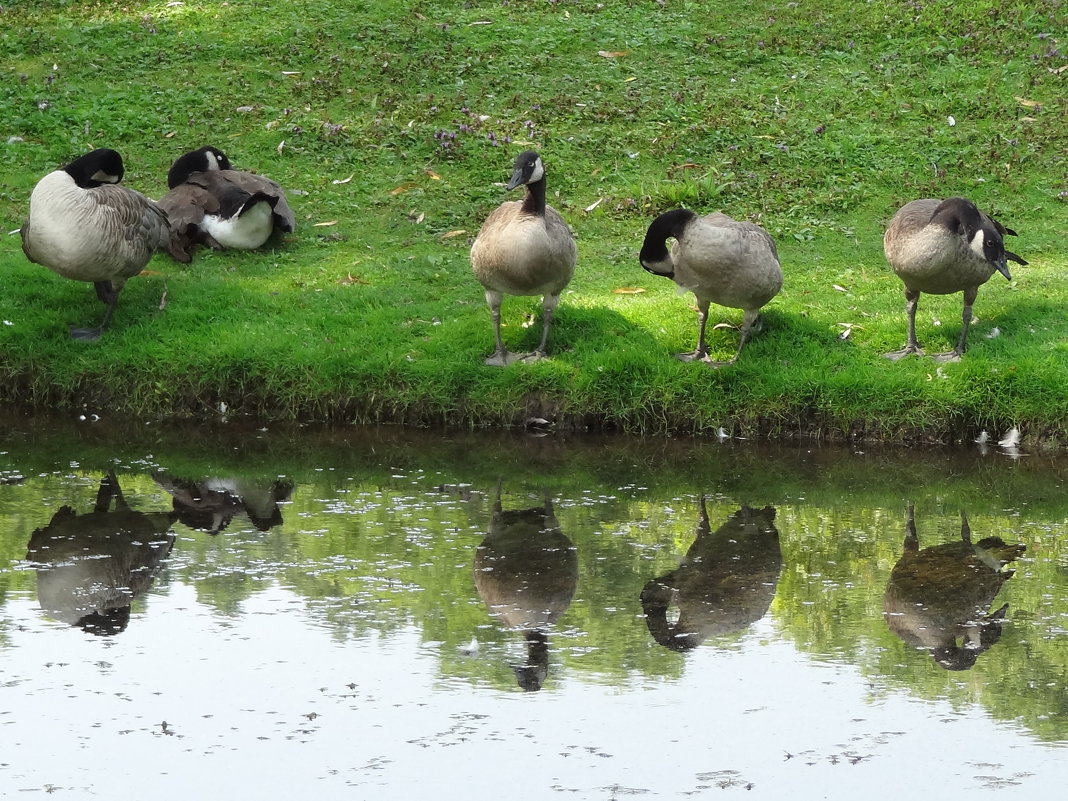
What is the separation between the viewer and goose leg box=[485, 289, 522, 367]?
12.0 metres

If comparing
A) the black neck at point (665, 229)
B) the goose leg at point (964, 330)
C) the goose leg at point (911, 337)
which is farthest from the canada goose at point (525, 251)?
the goose leg at point (964, 330)

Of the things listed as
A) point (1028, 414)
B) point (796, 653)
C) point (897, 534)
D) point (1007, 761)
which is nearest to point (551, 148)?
point (1028, 414)

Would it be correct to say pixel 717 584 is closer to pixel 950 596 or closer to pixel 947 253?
pixel 950 596

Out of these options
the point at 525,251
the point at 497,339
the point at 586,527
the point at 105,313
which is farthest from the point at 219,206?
the point at 586,527

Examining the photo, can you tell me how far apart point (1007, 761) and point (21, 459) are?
766cm

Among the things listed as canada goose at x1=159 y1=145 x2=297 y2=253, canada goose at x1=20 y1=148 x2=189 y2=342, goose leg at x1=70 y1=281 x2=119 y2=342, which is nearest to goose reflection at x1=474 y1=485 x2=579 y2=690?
canada goose at x1=20 y1=148 x2=189 y2=342

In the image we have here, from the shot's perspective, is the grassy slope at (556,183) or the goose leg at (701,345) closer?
the grassy slope at (556,183)

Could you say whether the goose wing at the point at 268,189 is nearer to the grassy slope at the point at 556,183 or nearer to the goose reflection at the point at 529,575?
the grassy slope at the point at 556,183

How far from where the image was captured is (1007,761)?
5.98 metres

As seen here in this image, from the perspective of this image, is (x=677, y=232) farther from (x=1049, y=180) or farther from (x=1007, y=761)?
(x=1049, y=180)

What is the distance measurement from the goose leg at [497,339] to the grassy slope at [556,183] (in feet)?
0.59

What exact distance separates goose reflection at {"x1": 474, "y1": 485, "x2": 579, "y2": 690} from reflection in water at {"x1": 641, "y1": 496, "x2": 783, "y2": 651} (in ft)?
1.83

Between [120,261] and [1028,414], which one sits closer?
[1028,414]

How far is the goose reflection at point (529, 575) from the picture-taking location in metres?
7.28
